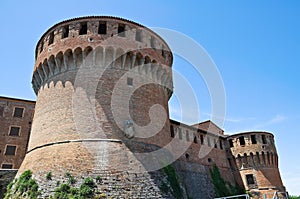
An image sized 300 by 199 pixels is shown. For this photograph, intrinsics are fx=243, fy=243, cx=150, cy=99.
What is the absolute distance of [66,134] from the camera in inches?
551

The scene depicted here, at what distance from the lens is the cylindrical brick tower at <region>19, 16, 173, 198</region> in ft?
42.5

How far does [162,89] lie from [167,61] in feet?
8.47

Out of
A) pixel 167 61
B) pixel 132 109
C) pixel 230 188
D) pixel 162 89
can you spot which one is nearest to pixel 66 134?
pixel 132 109

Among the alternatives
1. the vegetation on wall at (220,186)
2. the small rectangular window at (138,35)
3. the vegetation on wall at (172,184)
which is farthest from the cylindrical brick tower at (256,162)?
the small rectangular window at (138,35)

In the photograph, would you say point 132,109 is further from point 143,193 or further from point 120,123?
point 143,193

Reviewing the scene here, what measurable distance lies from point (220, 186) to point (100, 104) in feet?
59.0

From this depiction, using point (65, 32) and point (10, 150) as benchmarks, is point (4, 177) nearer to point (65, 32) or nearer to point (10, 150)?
point (10, 150)

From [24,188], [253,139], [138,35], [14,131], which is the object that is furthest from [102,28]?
[253,139]

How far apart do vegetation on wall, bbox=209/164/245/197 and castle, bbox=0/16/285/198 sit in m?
9.88

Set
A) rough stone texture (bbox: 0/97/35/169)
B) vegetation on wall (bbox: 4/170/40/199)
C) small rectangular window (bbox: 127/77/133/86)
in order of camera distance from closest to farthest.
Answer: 1. vegetation on wall (bbox: 4/170/40/199)
2. small rectangular window (bbox: 127/77/133/86)
3. rough stone texture (bbox: 0/97/35/169)

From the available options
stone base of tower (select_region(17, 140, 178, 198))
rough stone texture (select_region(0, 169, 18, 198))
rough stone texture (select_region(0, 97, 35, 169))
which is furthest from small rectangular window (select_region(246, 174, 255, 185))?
rough stone texture (select_region(0, 169, 18, 198))

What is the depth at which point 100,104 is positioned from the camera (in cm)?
1469

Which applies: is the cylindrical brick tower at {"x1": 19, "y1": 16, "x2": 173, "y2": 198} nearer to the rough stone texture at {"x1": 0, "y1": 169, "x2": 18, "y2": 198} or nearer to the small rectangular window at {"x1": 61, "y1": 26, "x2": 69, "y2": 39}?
the small rectangular window at {"x1": 61, "y1": 26, "x2": 69, "y2": 39}

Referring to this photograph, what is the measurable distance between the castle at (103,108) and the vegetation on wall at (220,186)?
9.88 meters
